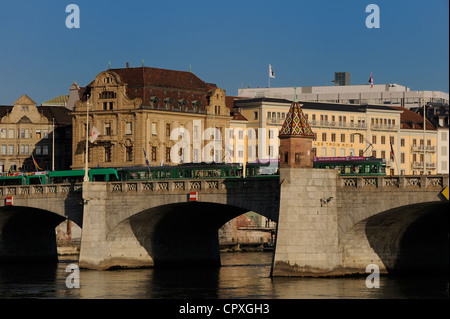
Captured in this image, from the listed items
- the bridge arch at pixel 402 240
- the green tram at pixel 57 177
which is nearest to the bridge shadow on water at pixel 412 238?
the bridge arch at pixel 402 240

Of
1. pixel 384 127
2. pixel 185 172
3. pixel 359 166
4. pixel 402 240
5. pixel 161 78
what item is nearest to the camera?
pixel 402 240

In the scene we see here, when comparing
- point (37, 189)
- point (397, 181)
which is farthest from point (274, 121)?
point (397, 181)

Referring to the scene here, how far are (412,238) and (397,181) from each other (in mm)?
10674

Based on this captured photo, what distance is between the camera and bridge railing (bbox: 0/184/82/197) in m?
123

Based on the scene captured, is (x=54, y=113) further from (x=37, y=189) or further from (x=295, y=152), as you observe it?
(x=295, y=152)

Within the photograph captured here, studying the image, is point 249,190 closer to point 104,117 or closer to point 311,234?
point 311,234

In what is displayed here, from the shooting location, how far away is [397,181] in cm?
9881

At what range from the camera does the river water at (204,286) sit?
93062mm

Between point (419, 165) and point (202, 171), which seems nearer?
point (202, 171)

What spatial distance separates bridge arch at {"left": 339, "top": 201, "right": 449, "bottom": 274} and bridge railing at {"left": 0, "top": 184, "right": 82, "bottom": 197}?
1250 inches

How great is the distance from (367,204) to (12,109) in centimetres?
10218

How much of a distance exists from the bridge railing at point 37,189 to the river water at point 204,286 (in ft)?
26.8

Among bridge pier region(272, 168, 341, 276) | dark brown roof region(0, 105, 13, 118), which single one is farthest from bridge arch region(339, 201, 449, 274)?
dark brown roof region(0, 105, 13, 118)
